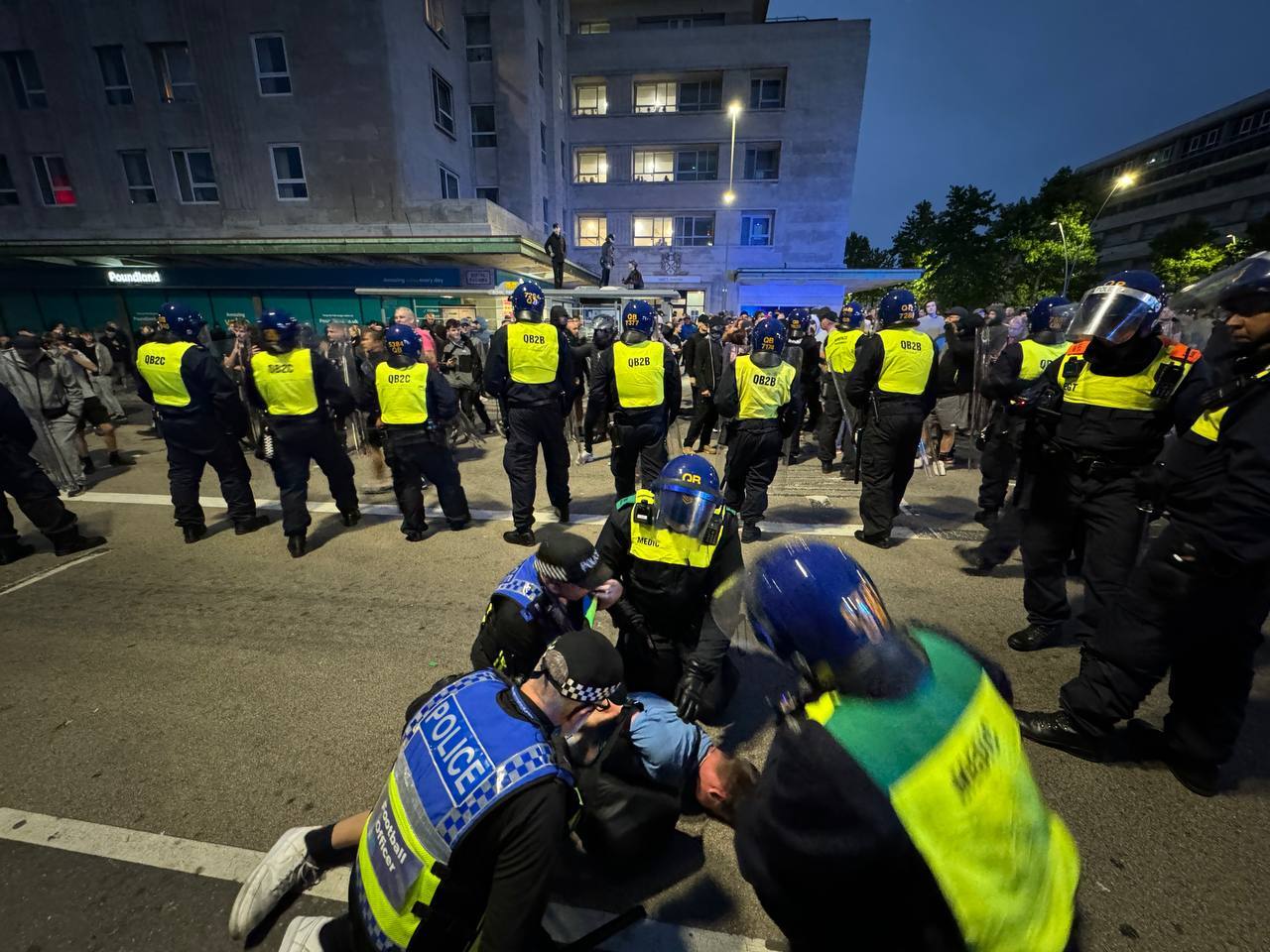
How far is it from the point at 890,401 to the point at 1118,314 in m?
2.12

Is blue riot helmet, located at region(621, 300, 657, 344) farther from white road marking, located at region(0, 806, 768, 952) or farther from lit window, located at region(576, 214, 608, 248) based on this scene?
lit window, located at region(576, 214, 608, 248)

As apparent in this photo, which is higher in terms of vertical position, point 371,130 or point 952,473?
point 371,130

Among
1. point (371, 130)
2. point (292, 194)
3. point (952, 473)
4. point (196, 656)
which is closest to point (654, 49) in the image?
point (371, 130)

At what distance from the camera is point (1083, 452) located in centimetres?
289

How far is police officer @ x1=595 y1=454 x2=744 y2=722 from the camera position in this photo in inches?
102

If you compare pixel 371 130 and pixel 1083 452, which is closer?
pixel 1083 452

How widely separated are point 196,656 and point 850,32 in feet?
118

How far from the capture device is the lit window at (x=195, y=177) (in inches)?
717

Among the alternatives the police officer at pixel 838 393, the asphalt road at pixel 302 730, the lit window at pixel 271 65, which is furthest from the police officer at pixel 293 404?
the lit window at pixel 271 65

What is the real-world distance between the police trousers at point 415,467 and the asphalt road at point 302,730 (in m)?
0.34

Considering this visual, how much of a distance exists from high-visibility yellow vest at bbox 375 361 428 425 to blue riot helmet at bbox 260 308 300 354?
765 millimetres

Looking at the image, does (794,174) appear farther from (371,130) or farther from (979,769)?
(979,769)

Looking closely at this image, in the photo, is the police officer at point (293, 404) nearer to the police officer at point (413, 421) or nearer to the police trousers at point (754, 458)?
the police officer at point (413, 421)

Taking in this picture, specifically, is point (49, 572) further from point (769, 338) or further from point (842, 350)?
point (842, 350)
